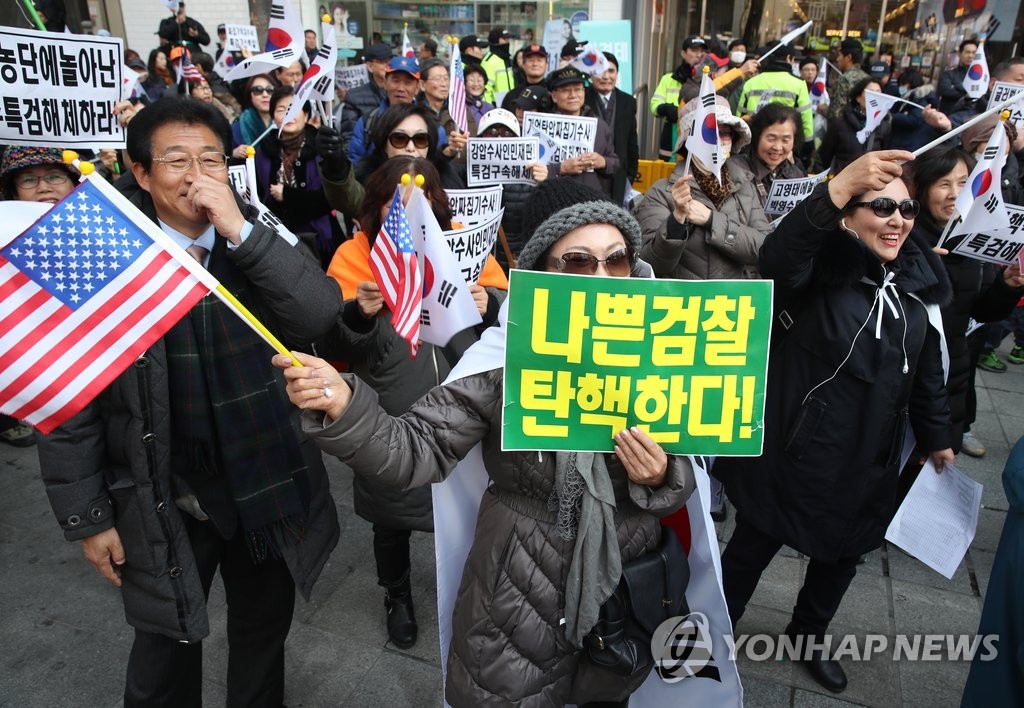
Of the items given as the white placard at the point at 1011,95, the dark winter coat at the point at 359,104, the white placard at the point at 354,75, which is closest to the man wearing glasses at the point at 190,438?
the dark winter coat at the point at 359,104

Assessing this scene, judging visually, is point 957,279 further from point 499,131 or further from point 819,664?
point 499,131

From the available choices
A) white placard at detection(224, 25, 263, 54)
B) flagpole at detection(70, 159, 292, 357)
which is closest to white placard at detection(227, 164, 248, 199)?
flagpole at detection(70, 159, 292, 357)

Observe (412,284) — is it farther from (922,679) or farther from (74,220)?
(922,679)

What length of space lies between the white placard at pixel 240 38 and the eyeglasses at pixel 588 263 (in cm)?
894

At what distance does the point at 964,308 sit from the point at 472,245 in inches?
109

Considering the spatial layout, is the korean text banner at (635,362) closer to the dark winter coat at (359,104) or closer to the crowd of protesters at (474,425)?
the crowd of protesters at (474,425)

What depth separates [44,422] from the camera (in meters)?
1.74

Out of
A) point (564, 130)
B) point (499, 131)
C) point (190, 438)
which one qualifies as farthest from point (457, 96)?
point (190, 438)

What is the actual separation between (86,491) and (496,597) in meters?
1.25

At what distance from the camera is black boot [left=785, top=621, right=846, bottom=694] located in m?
3.09

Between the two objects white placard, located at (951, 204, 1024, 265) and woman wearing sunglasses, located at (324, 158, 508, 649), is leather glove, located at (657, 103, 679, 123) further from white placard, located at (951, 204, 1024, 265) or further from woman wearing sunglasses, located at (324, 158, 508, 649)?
woman wearing sunglasses, located at (324, 158, 508, 649)

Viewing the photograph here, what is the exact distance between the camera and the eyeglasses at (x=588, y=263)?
6.68ft

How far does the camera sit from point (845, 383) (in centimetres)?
269

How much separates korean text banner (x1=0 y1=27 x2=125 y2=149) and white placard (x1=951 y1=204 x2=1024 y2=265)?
4164 mm
